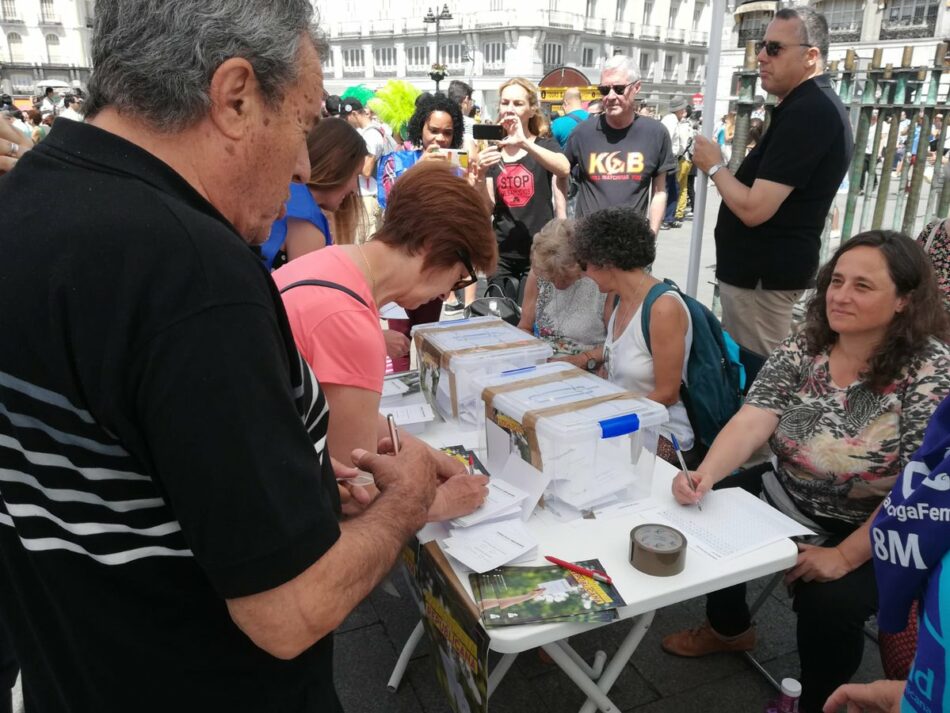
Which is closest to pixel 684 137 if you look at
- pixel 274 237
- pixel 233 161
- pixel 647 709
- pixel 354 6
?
pixel 274 237

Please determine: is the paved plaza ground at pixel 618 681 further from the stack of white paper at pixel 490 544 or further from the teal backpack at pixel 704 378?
the stack of white paper at pixel 490 544

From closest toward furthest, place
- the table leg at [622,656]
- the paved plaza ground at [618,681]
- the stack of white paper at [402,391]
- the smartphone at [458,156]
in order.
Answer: the table leg at [622,656] → the paved plaza ground at [618,681] → the stack of white paper at [402,391] → the smartphone at [458,156]

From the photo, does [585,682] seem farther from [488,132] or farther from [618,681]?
[488,132]

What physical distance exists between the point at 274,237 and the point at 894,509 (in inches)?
96.3

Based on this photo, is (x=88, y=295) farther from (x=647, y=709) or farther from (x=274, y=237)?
(x=274, y=237)

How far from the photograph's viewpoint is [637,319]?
2.58 m

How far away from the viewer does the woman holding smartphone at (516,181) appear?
175 inches

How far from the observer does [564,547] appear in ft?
5.08

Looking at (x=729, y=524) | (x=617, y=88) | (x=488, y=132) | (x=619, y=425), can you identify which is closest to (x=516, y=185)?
(x=488, y=132)

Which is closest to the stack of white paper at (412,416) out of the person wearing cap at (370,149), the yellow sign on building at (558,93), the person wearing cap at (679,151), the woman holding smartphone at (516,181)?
the woman holding smartphone at (516,181)

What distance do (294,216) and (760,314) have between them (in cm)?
218

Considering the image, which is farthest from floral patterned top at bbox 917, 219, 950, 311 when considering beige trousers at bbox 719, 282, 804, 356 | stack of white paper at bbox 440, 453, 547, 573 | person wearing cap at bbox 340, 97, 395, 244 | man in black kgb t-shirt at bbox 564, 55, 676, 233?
person wearing cap at bbox 340, 97, 395, 244

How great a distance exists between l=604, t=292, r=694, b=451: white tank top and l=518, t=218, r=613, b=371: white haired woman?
0.44 metres

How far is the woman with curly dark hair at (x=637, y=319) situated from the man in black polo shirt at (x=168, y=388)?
1805 mm
